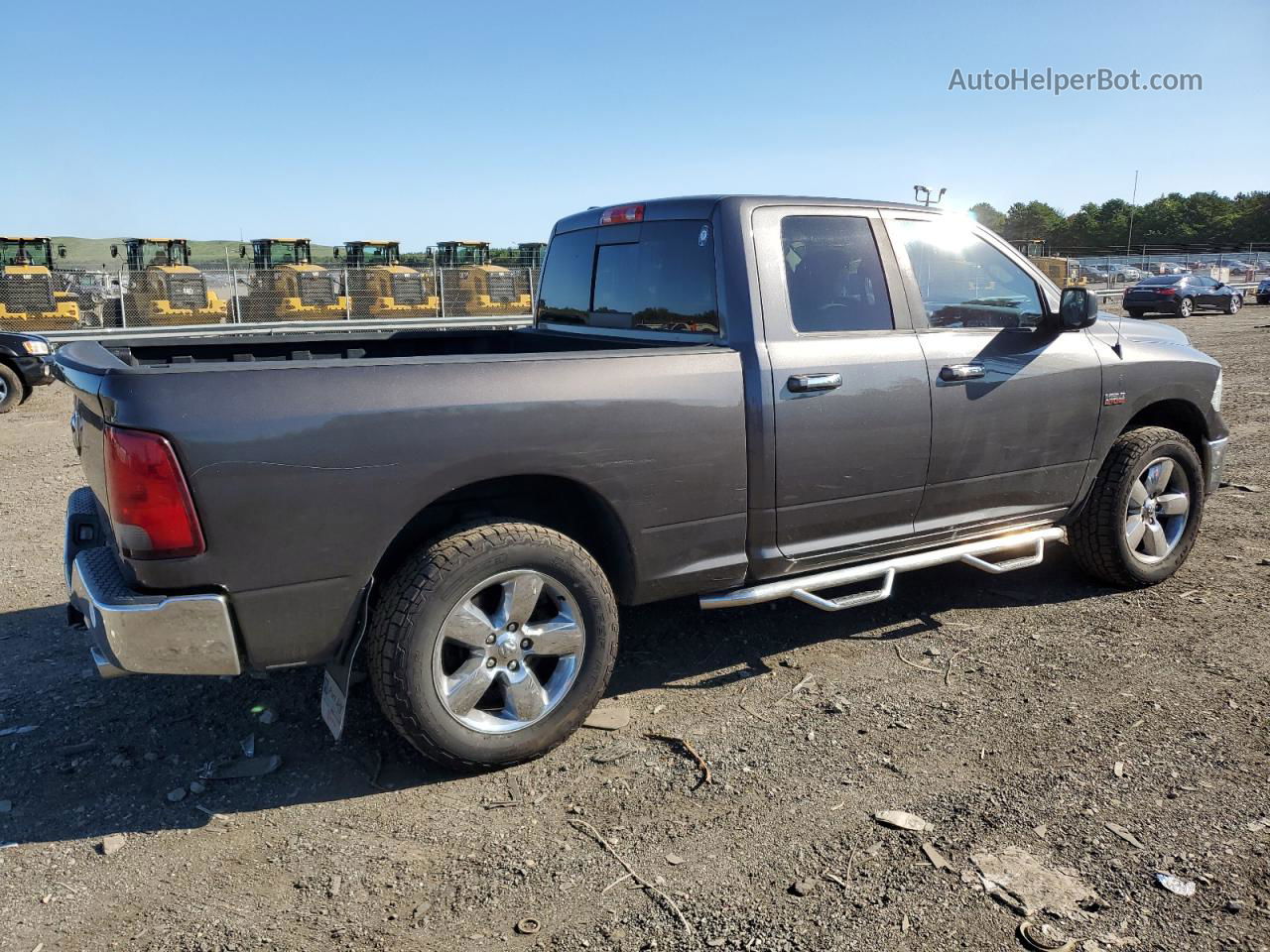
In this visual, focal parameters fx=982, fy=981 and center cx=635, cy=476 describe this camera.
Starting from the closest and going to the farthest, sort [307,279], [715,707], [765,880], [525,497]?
1. [765,880]
2. [525,497]
3. [715,707]
4. [307,279]

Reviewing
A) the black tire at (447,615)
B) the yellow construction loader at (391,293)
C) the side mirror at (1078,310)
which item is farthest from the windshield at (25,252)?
the side mirror at (1078,310)

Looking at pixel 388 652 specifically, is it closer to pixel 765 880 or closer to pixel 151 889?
pixel 151 889

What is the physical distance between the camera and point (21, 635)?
15.1ft

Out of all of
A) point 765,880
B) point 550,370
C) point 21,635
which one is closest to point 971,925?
point 765,880

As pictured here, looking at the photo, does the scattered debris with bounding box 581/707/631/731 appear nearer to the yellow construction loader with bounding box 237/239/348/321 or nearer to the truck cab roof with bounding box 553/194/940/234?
the truck cab roof with bounding box 553/194/940/234

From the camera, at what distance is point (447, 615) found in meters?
3.17

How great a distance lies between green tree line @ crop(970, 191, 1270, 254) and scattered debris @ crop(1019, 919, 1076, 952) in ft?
298

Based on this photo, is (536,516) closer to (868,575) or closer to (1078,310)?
(868,575)

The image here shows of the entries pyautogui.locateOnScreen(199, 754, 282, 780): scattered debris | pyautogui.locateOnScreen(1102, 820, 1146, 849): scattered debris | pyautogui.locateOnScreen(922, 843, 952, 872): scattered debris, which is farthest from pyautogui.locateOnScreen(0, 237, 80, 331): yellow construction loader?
pyautogui.locateOnScreen(1102, 820, 1146, 849): scattered debris

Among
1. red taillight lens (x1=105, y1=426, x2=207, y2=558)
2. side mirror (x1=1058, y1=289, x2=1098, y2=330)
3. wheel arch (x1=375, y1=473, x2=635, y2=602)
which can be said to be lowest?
wheel arch (x1=375, y1=473, x2=635, y2=602)

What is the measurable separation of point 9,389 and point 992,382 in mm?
11816

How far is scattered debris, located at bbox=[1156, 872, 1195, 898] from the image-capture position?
106 inches

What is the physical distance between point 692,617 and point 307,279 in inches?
720

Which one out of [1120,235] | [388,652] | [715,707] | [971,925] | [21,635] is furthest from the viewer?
[1120,235]
